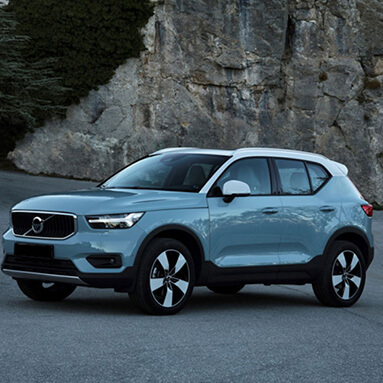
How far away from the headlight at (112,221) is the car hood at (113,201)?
46mm

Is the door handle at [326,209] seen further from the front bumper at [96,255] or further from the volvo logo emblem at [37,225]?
the volvo logo emblem at [37,225]

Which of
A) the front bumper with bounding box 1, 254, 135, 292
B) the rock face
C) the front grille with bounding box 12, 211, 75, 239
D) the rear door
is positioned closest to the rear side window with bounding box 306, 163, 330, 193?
the rear door

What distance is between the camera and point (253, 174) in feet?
34.0

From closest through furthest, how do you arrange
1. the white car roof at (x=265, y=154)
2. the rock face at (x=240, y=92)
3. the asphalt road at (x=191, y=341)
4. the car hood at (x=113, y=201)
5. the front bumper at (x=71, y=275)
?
the asphalt road at (x=191, y=341), the front bumper at (x=71, y=275), the car hood at (x=113, y=201), the white car roof at (x=265, y=154), the rock face at (x=240, y=92)

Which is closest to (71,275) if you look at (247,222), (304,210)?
(247,222)

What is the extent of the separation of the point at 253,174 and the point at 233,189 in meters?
0.79

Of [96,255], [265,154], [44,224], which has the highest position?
[265,154]

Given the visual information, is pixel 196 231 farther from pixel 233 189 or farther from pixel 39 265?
pixel 39 265

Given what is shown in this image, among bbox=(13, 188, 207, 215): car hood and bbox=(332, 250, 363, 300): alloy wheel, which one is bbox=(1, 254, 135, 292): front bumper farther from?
bbox=(332, 250, 363, 300): alloy wheel

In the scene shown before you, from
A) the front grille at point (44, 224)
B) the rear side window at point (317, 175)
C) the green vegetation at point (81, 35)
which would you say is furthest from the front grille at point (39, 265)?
the green vegetation at point (81, 35)

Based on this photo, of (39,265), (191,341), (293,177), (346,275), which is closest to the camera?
(191,341)

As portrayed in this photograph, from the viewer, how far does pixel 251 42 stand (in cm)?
3650

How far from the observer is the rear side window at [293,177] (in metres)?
10.6

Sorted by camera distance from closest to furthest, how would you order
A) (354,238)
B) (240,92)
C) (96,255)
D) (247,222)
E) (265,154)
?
(96,255)
(247,222)
(265,154)
(354,238)
(240,92)
